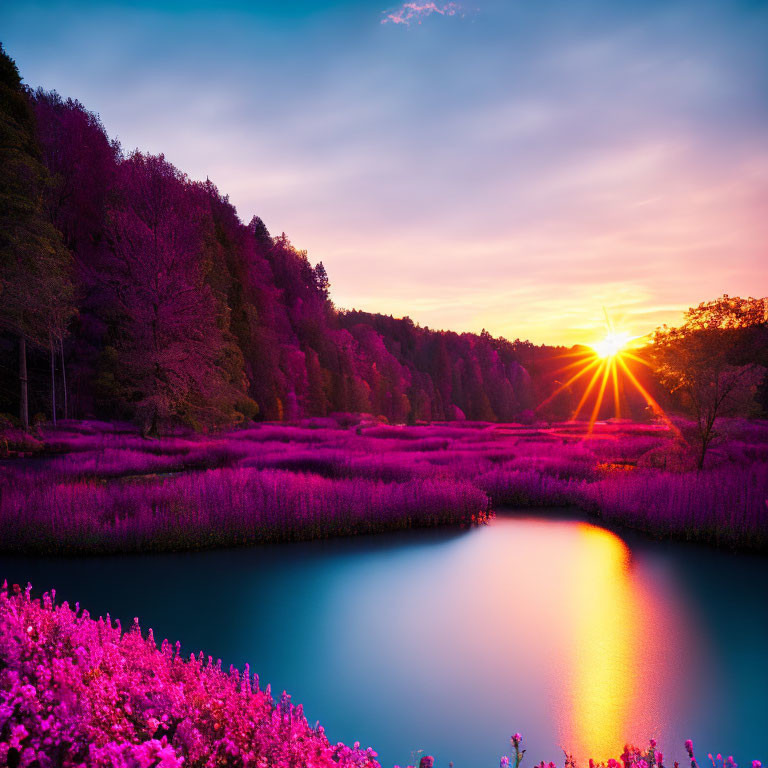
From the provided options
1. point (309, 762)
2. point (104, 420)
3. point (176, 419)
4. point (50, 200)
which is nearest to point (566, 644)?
point (309, 762)

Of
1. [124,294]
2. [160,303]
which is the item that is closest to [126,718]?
[160,303]

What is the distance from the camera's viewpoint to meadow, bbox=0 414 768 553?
9.91 metres

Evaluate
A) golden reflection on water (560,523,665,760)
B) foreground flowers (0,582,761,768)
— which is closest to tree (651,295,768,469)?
golden reflection on water (560,523,665,760)

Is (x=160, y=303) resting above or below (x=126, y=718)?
above

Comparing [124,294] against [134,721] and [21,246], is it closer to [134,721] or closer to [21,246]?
[21,246]

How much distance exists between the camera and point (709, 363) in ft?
45.3

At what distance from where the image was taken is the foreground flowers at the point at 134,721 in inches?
93.4

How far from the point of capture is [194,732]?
2416 mm

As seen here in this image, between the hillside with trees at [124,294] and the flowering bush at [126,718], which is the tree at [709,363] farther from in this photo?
the hillside with trees at [124,294]

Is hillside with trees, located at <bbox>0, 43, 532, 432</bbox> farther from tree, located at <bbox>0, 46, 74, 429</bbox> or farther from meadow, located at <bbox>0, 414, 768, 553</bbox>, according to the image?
meadow, located at <bbox>0, 414, 768, 553</bbox>

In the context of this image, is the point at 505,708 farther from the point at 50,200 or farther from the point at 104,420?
the point at 50,200

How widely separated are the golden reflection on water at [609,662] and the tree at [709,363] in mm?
6463

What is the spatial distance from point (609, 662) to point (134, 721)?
5010 mm

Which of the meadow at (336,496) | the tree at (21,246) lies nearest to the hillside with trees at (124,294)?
the tree at (21,246)
